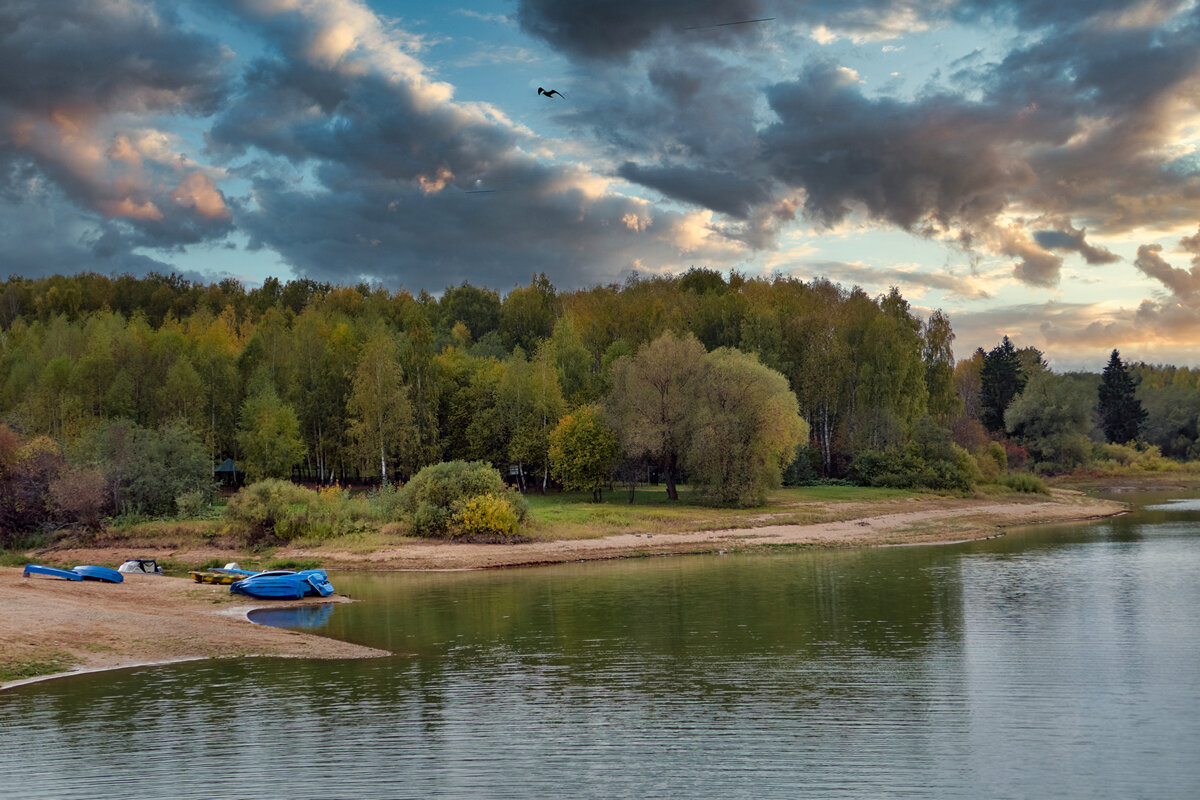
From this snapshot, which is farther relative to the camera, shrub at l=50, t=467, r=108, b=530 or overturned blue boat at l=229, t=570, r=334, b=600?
shrub at l=50, t=467, r=108, b=530

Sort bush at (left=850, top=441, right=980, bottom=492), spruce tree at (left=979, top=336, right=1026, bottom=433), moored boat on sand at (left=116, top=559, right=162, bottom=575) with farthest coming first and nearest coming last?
spruce tree at (left=979, top=336, right=1026, bottom=433) → bush at (left=850, top=441, right=980, bottom=492) → moored boat on sand at (left=116, top=559, right=162, bottom=575)

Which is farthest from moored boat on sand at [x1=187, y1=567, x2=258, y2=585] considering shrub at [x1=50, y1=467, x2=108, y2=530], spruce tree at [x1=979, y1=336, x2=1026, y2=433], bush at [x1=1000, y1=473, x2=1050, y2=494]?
spruce tree at [x1=979, y1=336, x2=1026, y2=433]

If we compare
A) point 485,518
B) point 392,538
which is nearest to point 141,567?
point 392,538

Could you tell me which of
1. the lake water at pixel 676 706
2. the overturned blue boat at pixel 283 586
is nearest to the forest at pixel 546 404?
the overturned blue boat at pixel 283 586

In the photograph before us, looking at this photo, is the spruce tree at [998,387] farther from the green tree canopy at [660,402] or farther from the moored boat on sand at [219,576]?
the moored boat on sand at [219,576]

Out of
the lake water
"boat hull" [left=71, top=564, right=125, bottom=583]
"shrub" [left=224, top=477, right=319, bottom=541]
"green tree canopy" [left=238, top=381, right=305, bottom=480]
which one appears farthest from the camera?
"green tree canopy" [left=238, top=381, right=305, bottom=480]

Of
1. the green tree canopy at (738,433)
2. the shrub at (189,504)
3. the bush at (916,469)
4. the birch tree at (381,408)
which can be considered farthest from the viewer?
the bush at (916,469)

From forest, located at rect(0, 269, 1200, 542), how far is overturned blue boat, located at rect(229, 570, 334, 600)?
63.0ft

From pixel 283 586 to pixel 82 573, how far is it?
8.35 metres

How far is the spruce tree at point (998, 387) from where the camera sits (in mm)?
112312

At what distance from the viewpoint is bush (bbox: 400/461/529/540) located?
1921 inches

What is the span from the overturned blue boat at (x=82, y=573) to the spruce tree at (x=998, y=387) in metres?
102

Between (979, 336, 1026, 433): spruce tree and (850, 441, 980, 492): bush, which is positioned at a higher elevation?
(979, 336, 1026, 433): spruce tree

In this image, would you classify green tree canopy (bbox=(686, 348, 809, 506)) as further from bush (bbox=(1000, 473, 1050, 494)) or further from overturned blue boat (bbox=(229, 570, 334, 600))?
overturned blue boat (bbox=(229, 570, 334, 600))
